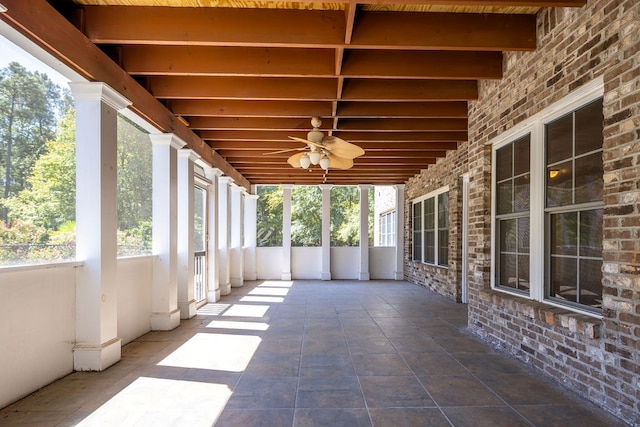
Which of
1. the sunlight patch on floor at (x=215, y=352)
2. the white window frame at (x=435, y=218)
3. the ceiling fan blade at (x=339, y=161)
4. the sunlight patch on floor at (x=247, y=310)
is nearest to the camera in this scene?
the sunlight patch on floor at (x=215, y=352)

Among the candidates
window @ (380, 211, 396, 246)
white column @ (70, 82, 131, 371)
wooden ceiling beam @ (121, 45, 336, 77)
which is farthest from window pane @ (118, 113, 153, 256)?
window @ (380, 211, 396, 246)

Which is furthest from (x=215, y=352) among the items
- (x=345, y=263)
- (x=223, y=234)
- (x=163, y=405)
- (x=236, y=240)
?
(x=345, y=263)

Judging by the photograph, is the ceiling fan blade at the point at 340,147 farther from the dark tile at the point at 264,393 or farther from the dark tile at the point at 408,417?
the dark tile at the point at 408,417

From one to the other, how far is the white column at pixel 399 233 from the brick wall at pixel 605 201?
23.3ft

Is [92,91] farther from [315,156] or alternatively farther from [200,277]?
[200,277]

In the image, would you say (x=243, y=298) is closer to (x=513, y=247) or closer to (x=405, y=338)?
(x=405, y=338)

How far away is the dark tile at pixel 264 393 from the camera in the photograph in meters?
2.87

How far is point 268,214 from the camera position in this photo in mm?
18438

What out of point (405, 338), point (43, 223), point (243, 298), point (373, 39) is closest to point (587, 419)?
point (405, 338)

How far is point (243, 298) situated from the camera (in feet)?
25.5

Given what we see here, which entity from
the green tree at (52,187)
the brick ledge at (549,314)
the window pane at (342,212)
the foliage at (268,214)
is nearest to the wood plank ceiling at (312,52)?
the green tree at (52,187)

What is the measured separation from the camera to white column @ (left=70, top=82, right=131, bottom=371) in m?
3.51

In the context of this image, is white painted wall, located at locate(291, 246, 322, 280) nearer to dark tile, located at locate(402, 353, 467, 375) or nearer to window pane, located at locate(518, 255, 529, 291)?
dark tile, located at locate(402, 353, 467, 375)

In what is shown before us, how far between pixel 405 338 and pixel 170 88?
13.4ft
